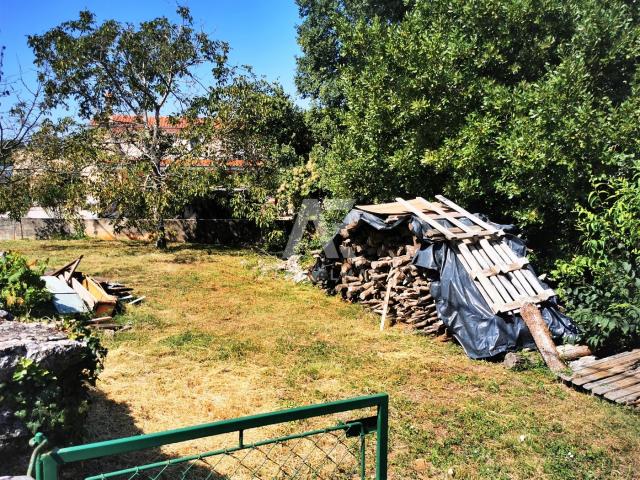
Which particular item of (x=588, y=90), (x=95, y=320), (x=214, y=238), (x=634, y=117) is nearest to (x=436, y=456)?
(x=95, y=320)

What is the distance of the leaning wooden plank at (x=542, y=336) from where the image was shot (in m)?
5.52

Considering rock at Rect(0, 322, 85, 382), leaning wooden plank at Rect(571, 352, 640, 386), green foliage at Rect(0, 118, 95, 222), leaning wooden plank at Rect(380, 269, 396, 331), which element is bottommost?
leaning wooden plank at Rect(571, 352, 640, 386)

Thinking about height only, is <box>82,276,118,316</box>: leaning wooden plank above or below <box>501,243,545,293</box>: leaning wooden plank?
below

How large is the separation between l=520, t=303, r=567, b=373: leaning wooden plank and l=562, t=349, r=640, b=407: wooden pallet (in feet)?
0.71

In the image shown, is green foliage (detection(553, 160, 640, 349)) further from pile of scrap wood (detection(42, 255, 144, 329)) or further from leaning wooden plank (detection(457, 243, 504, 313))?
pile of scrap wood (detection(42, 255, 144, 329))

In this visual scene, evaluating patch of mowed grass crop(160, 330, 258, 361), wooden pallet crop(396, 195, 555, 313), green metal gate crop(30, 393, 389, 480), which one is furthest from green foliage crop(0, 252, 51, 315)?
wooden pallet crop(396, 195, 555, 313)

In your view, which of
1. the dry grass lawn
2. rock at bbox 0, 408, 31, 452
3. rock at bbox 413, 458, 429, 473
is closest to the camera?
rock at bbox 0, 408, 31, 452

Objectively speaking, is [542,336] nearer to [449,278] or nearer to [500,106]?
[449,278]

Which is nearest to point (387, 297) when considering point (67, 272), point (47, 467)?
point (67, 272)

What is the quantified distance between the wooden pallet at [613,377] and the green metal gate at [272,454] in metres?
2.65

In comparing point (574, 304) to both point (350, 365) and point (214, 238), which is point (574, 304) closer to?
point (350, 365)

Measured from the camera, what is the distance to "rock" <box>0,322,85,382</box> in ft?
9.07

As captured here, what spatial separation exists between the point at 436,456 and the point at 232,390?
7.41 feet

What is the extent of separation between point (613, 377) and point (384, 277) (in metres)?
3.74
